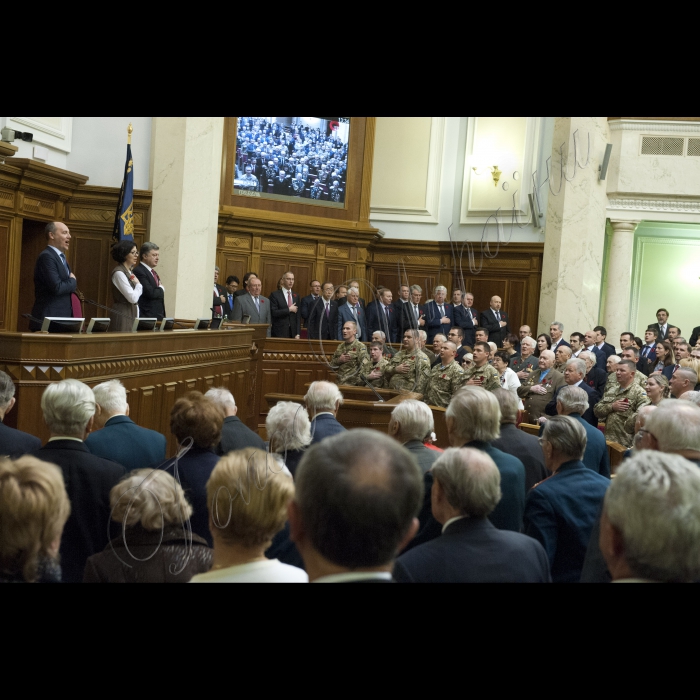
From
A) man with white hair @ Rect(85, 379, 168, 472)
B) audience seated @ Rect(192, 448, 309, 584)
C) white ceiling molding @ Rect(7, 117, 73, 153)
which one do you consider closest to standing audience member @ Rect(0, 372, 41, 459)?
man with white hair @ Rect(85, 379, 168, 472)

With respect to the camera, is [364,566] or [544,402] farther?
[544,402]

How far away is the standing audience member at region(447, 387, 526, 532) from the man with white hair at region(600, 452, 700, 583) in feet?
4.95

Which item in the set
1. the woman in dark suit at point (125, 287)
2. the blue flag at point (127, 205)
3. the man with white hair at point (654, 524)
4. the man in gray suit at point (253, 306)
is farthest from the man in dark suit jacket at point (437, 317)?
the man with white hair at point (654, 524)

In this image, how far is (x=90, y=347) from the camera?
4637mm

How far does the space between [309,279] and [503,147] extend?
12.2ft

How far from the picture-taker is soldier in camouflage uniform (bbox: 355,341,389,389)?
7.93 metres

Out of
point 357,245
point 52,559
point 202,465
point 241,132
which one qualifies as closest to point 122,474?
point 202,465

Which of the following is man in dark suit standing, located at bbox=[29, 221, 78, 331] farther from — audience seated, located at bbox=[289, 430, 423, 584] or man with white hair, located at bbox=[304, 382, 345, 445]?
audience seated, located at bbox=[289, 430, 423, 584]

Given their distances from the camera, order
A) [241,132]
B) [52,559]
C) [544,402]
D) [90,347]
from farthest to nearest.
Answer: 1. [241,132]
2. [544,402]
3. [90,347]
4. [52,559]

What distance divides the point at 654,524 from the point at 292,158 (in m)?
11.7

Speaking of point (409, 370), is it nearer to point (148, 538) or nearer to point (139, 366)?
point (139, 366)

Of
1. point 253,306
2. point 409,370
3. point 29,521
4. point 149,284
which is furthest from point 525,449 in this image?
point 253,306
